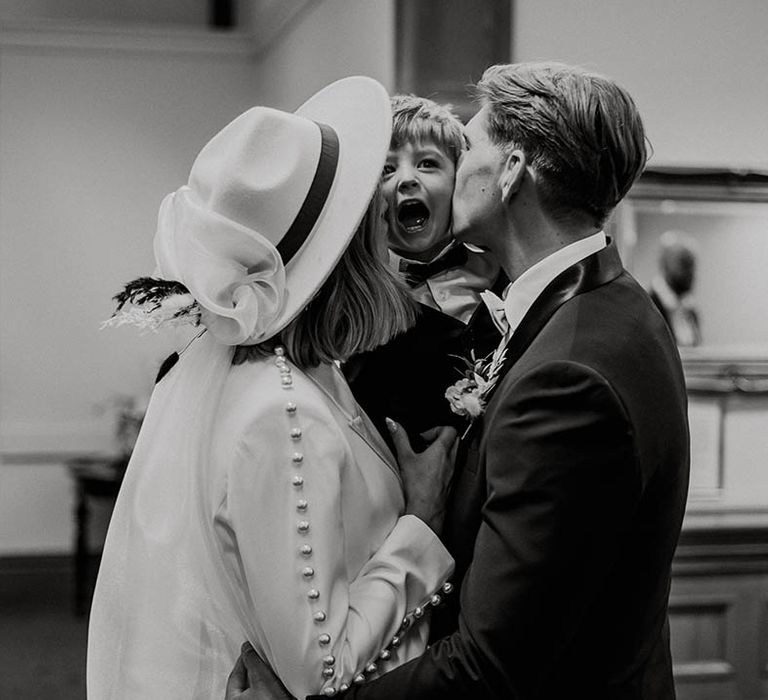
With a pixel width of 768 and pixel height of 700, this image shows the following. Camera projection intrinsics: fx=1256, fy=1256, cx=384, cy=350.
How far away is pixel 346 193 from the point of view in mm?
1830

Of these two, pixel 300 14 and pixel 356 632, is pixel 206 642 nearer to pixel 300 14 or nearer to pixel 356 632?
pixel 356 632

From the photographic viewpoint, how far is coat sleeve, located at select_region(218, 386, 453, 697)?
166cm

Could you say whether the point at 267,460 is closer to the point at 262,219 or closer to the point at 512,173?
the point at 262,219

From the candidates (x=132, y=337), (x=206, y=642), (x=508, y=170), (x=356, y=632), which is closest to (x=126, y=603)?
(x=206, y=642)

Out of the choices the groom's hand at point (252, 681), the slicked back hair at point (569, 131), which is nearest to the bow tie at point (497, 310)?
the slicked back hair at point (569, 131)

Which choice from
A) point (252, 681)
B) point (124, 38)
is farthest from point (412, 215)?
point (124, 38)

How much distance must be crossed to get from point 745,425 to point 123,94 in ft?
15.6

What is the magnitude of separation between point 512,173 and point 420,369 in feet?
2.18

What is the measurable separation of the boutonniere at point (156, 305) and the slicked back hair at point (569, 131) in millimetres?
510

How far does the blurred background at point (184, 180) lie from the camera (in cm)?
451

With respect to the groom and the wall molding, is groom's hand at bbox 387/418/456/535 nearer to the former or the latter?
the groom

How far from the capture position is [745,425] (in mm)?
4672

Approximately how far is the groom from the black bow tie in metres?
0.63

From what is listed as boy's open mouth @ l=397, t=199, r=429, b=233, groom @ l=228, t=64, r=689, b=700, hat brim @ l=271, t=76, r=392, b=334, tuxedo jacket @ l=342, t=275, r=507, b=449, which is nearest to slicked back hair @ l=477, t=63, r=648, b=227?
groom @ l=228, t=64, r=689, b=700
